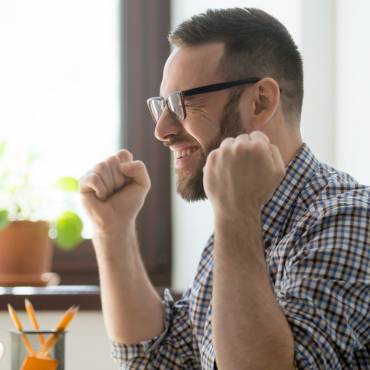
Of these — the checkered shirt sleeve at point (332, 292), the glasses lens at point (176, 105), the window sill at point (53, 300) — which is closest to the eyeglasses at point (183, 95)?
the glasses lens at point (176, 105)

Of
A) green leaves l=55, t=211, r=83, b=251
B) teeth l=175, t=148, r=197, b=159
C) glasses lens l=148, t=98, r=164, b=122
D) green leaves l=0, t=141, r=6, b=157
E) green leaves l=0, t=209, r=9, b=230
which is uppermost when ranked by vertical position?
glasses lens l=148, t=98, r=164, b=122

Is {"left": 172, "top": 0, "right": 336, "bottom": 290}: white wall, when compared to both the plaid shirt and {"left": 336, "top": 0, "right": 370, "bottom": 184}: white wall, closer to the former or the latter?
{"left": 336, "top": 0, "right": 370, "bottom": 184}: white wall

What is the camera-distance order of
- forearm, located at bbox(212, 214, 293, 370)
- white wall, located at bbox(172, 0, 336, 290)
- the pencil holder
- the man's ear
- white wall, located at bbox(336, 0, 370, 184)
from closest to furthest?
forearm, located at bbox(212, 214, 293, 370)
the man's ear
the pencil holder
white wall, located at bbox(336, 0, 370, 184)
white wall, located at bbox(172, 0, 336, 290)

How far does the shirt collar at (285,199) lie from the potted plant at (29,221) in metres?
1.08

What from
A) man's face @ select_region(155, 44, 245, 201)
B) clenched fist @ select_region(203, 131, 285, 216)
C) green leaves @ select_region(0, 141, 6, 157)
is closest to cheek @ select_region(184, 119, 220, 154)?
man's face @ select_region(155, 44, 245, 201)

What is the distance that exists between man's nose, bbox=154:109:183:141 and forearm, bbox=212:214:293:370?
442 millimetres

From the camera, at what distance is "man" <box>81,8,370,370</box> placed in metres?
1.20

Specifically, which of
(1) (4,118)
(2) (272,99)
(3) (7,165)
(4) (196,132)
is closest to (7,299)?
(3) (7,165)

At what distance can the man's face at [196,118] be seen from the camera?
1585mm

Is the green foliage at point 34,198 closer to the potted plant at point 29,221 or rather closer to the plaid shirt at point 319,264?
the potted plant at point 29,221

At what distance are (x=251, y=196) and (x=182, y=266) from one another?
1308 millimetres

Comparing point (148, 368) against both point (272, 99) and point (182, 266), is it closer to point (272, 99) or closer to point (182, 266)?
point (272, 99)

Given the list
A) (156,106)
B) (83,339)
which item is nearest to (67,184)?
(83,339)

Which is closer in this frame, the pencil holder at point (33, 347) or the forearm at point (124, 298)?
the forearm at point (124, 298)
